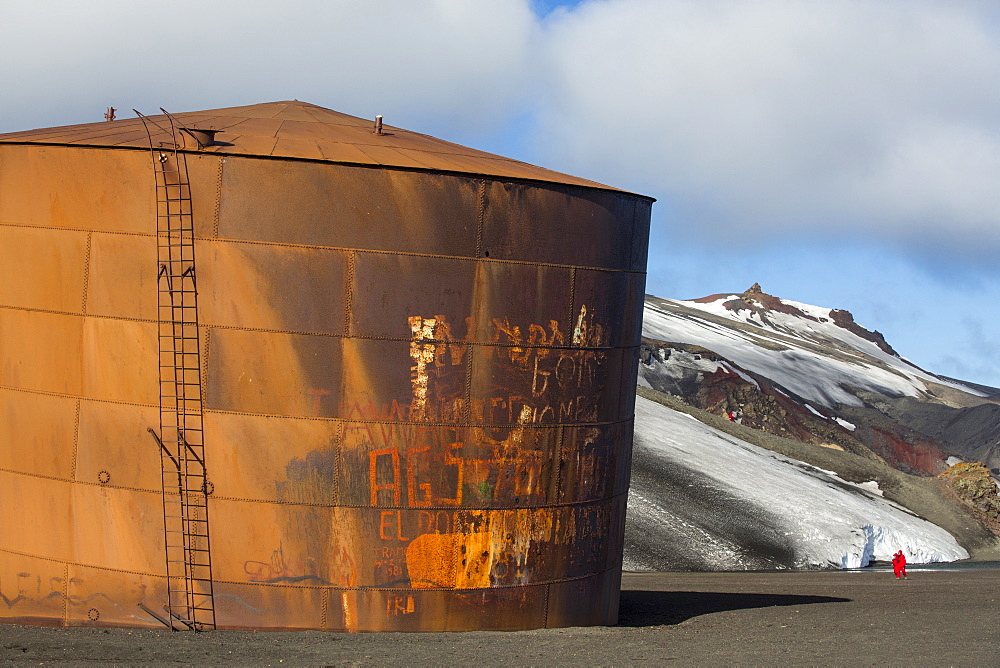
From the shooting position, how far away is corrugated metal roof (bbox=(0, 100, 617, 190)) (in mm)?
11828

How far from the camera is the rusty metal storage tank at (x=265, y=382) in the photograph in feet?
37.5

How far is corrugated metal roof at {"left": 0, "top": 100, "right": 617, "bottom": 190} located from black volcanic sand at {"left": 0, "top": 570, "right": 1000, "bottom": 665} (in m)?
5.22

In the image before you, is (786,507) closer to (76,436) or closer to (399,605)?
(399,605)

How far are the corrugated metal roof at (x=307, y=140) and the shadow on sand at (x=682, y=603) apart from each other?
6.49 m

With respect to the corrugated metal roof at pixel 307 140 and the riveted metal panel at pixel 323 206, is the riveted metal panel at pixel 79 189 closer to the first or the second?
the corrugated metal roof at pixel 307 140

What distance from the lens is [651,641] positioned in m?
12.5

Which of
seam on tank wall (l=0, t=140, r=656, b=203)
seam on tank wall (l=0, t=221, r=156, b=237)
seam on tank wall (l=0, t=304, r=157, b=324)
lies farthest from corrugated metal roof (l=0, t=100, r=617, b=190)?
seam on tank wall (l=0, t=304, r=157, b=324)

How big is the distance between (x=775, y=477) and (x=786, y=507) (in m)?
3.14

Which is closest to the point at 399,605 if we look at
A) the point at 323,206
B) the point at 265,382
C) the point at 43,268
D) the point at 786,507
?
the point at 265,382

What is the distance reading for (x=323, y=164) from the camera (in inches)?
451

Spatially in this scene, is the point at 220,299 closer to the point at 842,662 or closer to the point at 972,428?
the point at 842,662

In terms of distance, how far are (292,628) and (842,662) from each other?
618 cm

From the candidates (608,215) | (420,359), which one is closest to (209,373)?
(420,359)

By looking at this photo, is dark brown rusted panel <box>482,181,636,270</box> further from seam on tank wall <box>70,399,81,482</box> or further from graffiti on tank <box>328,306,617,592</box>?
seam on tank wall <box>70,399,81,482</box>
